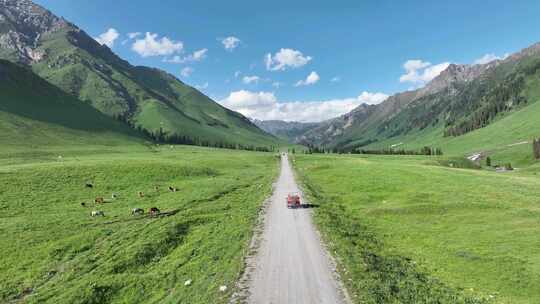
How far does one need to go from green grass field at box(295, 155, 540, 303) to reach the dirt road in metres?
1.36

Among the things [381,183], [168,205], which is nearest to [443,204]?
[381,183]

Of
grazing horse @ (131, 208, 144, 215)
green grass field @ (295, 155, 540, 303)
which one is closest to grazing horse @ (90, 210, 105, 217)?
grazing horse @ (131, 208, 144, 215)

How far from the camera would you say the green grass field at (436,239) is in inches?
736

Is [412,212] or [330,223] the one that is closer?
[330,223]

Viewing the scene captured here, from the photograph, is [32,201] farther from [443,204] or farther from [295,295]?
[443,204]

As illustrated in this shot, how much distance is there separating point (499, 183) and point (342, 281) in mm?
50314

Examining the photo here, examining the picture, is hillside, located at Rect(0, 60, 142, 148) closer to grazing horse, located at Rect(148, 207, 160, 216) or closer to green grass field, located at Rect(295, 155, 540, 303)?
grazing horse, located at Rect(148, 207, 160, 216)

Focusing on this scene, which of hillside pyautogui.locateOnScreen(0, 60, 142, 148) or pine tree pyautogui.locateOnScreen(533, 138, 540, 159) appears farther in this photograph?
pine tree pyautogui.locateOnScreen(533, 138, 540, 159)

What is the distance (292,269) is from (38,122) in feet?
602

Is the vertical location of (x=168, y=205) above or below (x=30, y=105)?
below

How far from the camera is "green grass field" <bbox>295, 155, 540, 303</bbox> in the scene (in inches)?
736

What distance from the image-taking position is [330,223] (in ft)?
109

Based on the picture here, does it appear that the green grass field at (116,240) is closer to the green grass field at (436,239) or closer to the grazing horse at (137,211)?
the grazing horse at (137,211)

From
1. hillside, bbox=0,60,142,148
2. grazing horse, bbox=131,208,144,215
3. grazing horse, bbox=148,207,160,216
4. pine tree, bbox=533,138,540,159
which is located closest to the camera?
grazing horse, bbox=148,207,160,216
